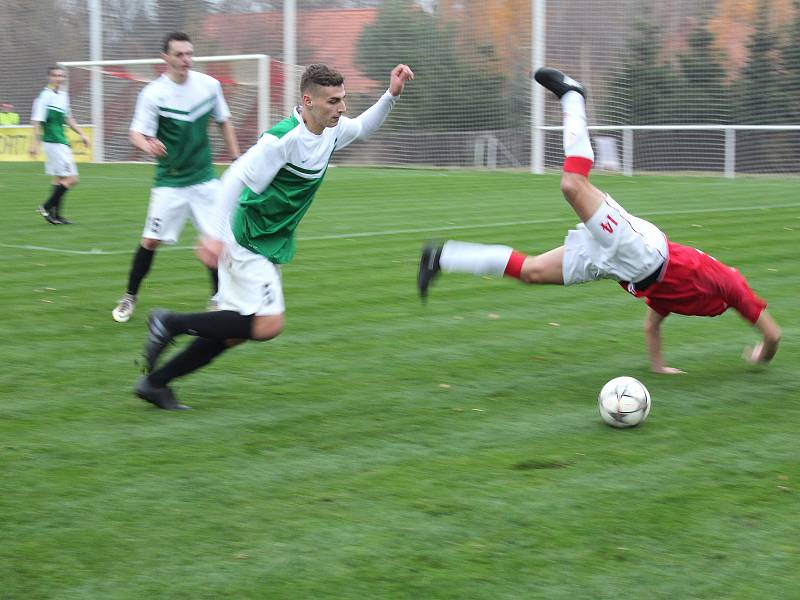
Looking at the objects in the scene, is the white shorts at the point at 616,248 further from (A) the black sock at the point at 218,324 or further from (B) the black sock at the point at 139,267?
(B) the black sock at the point at 139,267

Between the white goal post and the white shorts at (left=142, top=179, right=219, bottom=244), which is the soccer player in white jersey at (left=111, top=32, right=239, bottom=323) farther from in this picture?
the white goal post

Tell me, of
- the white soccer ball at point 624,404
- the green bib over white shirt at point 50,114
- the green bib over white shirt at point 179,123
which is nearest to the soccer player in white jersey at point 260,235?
the white soccer ball at point 624,404

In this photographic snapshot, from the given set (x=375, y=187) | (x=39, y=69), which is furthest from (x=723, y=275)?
(x=39, y=69)

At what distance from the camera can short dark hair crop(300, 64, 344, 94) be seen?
528cm

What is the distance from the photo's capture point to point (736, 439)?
5059 millimetres

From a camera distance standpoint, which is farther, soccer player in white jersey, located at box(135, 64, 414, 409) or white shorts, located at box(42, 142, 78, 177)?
white shorts, located at box(42, 142, 78, 177)

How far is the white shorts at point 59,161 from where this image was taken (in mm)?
15570

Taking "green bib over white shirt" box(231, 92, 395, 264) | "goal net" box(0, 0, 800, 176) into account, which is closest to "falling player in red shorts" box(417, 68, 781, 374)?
"green bib over white shirt" box(231, 92, 395, 264)

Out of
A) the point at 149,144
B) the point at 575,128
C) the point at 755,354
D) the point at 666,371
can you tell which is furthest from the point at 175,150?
the point at 755,354

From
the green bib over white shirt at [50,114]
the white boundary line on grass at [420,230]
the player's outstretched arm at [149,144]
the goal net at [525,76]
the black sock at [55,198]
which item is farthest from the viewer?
the goal net at [525,76]

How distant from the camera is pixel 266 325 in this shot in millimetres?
5434

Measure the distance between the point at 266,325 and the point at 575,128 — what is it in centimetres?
203

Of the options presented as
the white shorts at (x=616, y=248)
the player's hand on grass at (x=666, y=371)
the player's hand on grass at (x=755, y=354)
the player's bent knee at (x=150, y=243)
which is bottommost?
the player's hand on grass at (x=666, y=371)

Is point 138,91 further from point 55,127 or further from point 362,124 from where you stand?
point 362,124
